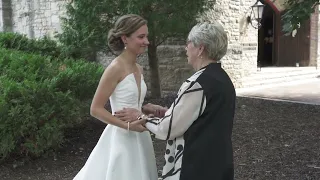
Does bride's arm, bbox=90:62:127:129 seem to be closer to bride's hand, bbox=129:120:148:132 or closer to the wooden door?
bride's hand, bbox=129:120:148:132

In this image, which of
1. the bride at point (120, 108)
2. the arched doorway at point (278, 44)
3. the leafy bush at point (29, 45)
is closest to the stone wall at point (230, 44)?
the leafy bush at point (29, 45)

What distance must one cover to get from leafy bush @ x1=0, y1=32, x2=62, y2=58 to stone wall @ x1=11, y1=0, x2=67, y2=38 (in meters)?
5.94

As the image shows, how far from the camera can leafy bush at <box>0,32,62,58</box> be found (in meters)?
8.29

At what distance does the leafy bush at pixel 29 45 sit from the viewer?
27.2 ft

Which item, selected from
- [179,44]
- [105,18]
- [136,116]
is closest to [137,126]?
[136,116]

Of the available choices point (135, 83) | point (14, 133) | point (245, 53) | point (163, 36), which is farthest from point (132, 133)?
point (245, 53)

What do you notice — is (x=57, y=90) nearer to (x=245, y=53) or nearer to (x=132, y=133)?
(x=132, y=133)

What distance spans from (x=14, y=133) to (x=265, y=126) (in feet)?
13.6

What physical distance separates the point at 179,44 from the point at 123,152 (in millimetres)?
8889

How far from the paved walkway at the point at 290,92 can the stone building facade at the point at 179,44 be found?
949mm

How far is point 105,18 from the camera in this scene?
27.4 ft

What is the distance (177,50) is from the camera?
1143cm

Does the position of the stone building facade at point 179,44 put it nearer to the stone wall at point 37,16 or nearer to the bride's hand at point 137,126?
the stone wall at point 37,16

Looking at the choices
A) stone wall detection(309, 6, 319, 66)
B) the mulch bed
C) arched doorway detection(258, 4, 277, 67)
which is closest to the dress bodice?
the mulch bed
